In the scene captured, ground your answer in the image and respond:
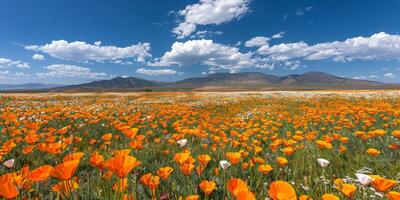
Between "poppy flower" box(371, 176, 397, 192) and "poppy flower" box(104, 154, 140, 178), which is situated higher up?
"poppy flower" box(104, 154, 140, 178)

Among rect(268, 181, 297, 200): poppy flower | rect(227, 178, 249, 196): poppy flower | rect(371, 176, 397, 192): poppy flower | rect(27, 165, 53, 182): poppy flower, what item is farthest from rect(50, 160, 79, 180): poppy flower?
rect(371, 176, 397, 192): poppy flower

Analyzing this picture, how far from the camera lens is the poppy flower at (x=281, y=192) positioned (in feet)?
4.21

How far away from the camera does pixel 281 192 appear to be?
134cm

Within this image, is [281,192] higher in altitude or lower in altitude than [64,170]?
lower

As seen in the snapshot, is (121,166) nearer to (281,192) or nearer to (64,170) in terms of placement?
(64,170)

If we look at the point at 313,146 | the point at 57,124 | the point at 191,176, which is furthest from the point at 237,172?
the point at 57,124

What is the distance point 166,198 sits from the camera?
196 cm

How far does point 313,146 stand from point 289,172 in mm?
1365

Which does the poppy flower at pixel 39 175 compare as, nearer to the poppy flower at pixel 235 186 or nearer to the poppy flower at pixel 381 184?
the poppy flower at pixel 235 186

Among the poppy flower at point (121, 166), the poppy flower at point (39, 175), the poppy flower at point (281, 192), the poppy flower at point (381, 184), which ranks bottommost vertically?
the poppy flower at point (381, 184)

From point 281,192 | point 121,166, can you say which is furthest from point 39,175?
point 281,192

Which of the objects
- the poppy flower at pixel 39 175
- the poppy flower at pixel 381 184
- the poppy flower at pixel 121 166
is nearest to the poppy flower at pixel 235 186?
the poppy flower at pixel 121 166

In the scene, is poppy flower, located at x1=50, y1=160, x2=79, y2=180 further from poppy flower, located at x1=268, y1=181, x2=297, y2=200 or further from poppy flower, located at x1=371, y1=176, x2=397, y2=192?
poppy flower, located at x1=371, y1=176, x2=397, y2=192

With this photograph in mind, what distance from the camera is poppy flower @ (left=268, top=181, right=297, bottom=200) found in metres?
1.28
